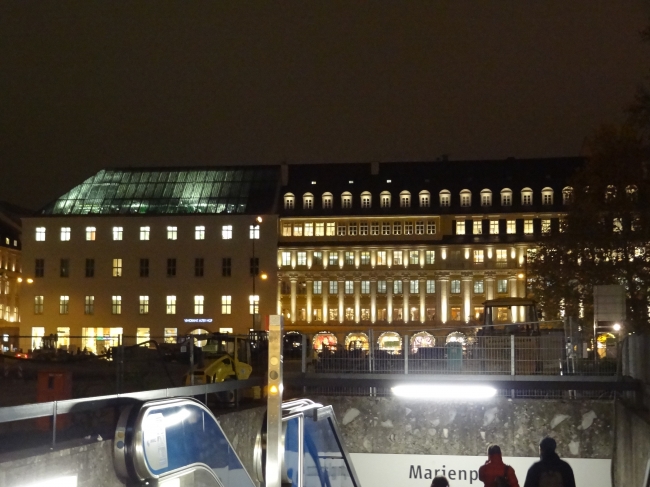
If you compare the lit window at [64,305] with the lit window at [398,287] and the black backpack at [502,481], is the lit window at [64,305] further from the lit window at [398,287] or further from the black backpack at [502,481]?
the black backpack at [502,481]

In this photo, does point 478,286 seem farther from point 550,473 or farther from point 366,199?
point 550,473

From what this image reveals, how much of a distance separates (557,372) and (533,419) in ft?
7.81

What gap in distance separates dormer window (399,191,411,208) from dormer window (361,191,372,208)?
342 centimetres

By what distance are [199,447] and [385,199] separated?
10347 cm

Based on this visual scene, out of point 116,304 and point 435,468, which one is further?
point 116,304

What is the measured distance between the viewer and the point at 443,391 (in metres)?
26.1

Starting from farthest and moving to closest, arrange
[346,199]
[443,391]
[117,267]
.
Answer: [346,199] → [117,267] → [443,391]

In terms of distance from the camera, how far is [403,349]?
1123 inches

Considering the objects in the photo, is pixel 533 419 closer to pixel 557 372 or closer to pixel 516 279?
pixel 557 372

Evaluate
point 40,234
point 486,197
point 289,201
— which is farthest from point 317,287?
point 40,234

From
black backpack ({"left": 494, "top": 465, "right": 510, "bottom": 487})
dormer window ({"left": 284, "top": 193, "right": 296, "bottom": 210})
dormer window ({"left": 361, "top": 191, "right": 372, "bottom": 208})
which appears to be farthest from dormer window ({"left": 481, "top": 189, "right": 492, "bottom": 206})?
black backpack ({"left": 494, "top": 465, "right": 510, "bottom": 487})

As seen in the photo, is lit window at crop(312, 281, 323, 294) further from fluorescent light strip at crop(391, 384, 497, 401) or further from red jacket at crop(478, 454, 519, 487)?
red jacket at crop(478, 454, 519, 487)

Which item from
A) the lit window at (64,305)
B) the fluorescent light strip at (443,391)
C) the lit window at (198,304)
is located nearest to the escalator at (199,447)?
the fluorescent light strip at (443,391)

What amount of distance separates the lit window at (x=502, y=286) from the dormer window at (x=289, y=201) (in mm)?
23855
